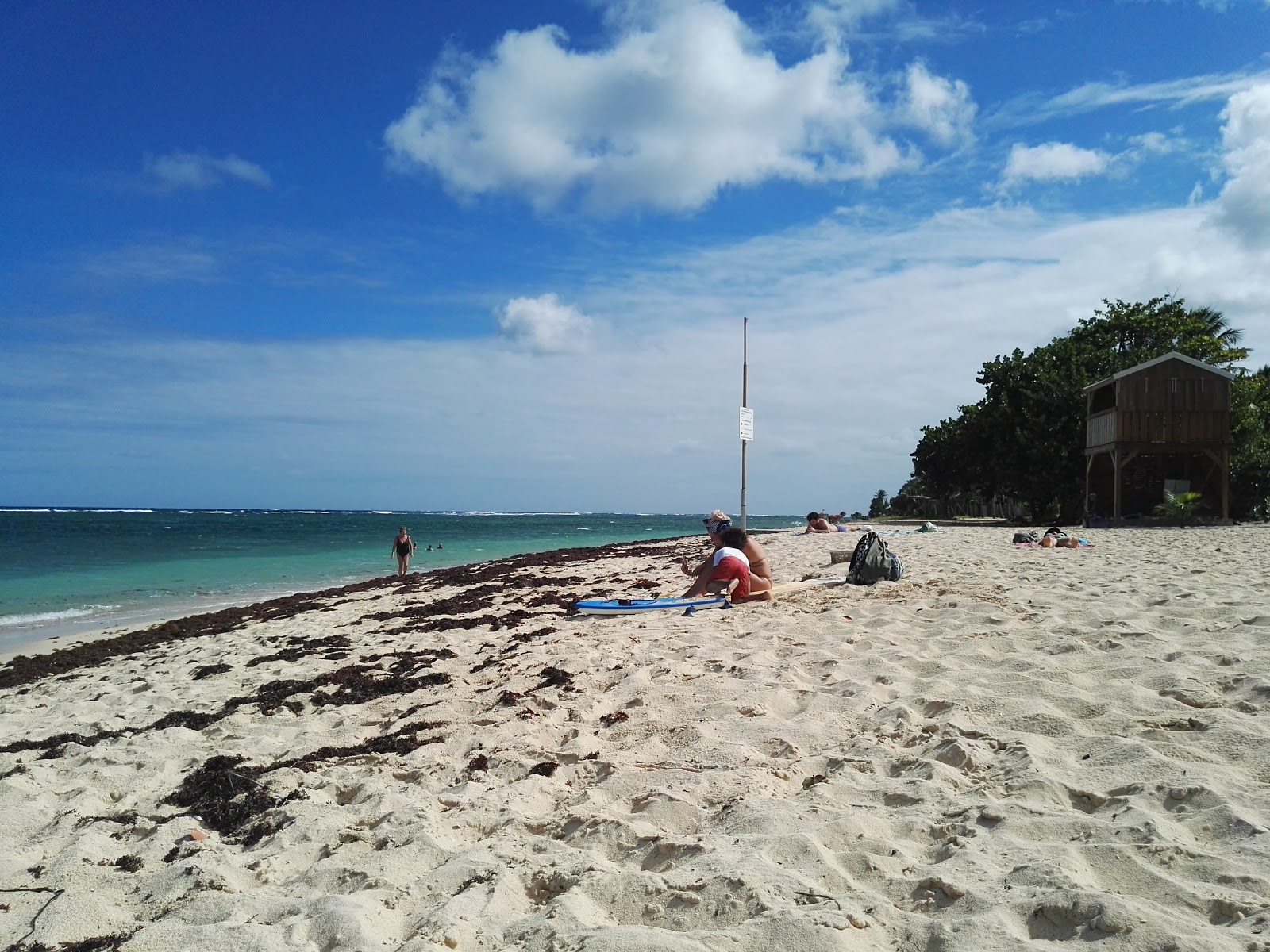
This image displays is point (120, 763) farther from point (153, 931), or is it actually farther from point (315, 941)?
point (315, 941)

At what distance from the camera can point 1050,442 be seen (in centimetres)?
2588

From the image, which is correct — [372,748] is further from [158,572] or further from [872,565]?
[158,572]

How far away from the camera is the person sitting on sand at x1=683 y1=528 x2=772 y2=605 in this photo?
26.6ft

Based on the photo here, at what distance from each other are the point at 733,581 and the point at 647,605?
3.19 ft

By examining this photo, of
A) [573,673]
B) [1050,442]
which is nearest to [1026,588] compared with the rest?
[573,673]

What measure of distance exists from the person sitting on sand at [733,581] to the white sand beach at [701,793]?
4.58 ft

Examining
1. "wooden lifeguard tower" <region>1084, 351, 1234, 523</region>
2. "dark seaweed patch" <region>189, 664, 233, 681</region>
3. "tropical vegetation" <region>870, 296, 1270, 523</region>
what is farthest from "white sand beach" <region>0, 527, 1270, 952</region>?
"tropical vegetation" <region>870, 296, 1270, 523</region>

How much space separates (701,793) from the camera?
11.0 feet

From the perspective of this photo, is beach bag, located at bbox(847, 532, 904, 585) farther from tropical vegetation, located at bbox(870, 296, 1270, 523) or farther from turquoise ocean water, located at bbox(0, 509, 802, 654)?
tropical vegetation, located at bbox(870, 296, 1270, 523)

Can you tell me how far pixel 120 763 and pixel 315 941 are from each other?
9.78ft

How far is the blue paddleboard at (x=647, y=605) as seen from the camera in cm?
793

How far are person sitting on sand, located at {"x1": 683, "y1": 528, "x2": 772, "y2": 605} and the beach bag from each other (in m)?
1.03

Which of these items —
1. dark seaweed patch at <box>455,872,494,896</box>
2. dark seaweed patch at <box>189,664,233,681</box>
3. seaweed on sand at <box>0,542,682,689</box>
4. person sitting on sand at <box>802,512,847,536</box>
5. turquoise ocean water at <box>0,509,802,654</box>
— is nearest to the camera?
dark seaweed patch at <box>455,872,494,896</box>

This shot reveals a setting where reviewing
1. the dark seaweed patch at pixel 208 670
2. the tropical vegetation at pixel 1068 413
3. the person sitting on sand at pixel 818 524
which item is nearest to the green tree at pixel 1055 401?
the tropical vegetation at pixel 1068 413
